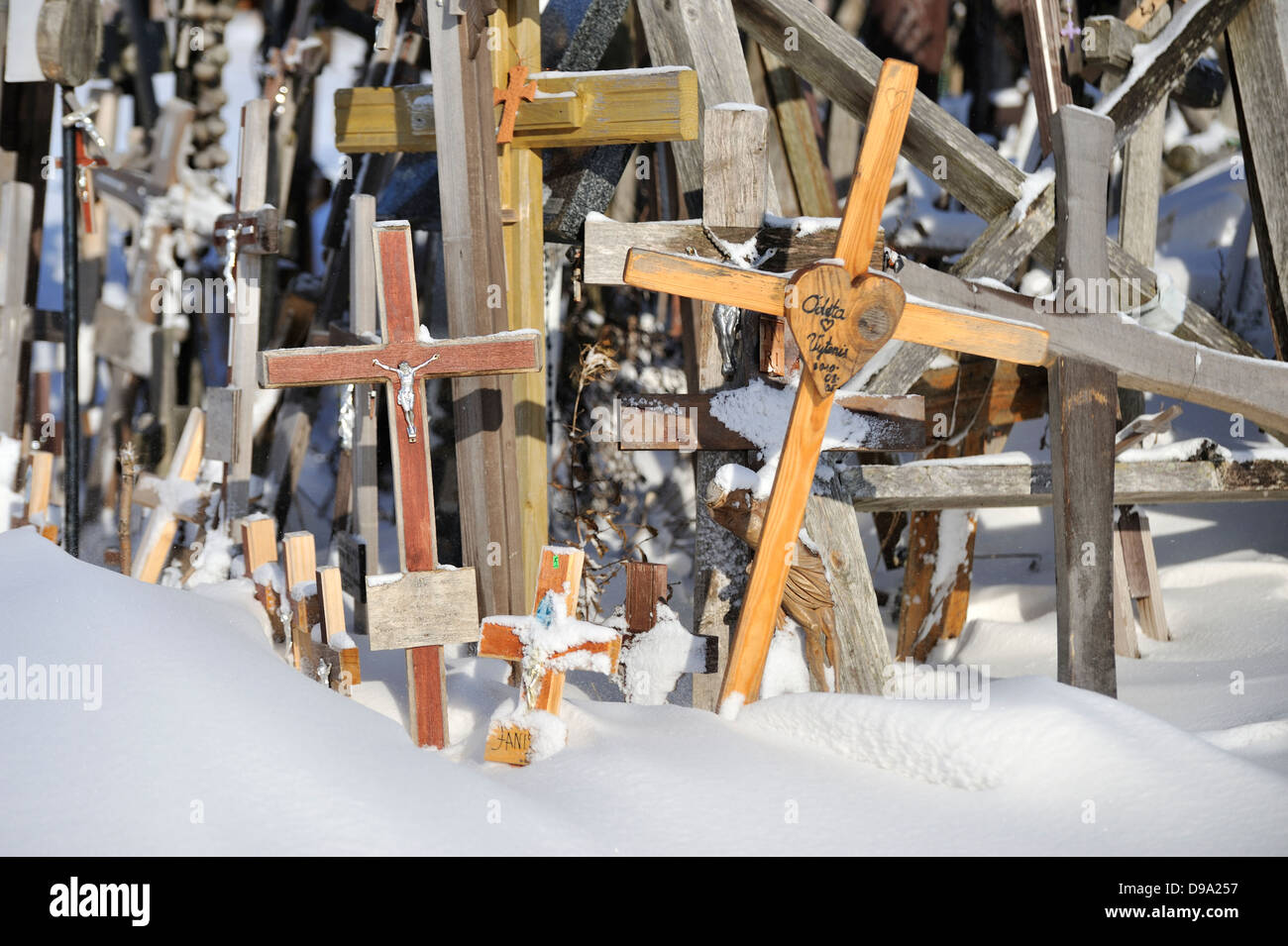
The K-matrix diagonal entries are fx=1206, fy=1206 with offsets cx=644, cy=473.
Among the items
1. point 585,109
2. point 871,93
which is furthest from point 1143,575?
point 585,109

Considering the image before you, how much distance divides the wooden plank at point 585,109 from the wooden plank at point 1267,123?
209 cm

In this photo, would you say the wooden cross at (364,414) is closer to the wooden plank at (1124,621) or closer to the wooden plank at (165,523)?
the wooden plank at (165,523)

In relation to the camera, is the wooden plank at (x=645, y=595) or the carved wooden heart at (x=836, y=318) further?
Result: the wooden plank at (x=645, y=595)

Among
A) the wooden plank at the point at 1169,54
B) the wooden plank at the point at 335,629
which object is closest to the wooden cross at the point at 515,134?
the wooden plank at the point at 335,629

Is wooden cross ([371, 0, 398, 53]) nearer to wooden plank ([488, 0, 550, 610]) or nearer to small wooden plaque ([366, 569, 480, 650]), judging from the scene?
wooden plank ([488, 0, 550, 610])

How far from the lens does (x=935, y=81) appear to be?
8.88 meters

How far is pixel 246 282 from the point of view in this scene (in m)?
4.64

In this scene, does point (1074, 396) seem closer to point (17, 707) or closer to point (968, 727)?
point (968, 727)

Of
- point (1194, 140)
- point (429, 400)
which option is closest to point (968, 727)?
point (429, 400)

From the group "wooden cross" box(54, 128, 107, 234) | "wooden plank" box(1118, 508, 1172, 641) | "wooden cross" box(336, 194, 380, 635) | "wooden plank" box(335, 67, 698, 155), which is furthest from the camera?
"wooden cross" box(54, 128, 107, 234)

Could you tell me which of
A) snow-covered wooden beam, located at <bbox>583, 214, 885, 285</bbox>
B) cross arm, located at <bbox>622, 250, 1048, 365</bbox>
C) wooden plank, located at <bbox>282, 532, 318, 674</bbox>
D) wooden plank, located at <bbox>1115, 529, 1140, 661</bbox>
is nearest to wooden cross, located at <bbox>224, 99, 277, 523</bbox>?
wooden plank, located at <bbox>282, 532, 318, 674</bbox>

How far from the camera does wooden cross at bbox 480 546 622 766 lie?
9.32 ft

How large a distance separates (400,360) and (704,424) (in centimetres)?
82

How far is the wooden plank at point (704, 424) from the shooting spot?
10.3 ft
